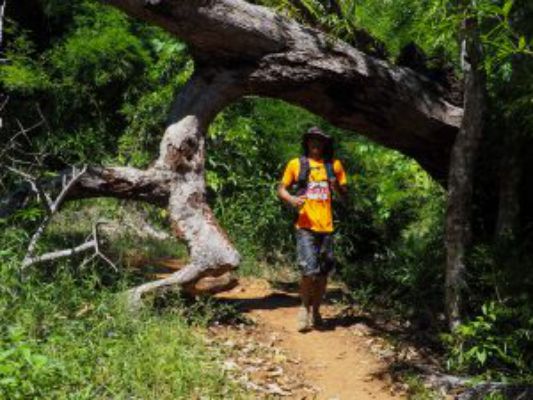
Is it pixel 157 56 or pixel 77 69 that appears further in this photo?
pixel 157 56

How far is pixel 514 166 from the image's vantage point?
7.28 metres

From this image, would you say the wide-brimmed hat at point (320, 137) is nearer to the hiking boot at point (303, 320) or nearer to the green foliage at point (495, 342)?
the hiking boot at point (303, 320)

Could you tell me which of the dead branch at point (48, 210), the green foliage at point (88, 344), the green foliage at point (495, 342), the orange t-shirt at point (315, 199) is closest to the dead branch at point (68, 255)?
the dead branch at point (48, 210)

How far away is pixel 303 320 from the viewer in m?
7.57

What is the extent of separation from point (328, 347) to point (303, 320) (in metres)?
0.48

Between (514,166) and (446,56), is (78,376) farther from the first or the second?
(446,56)

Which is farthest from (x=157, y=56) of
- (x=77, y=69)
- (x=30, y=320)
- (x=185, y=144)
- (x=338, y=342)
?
(x=30, y=320)

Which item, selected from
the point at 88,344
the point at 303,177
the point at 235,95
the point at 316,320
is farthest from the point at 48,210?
the point at 316,320

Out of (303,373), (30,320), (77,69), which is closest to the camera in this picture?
(30,320)

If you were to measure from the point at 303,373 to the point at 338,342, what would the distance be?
94cm

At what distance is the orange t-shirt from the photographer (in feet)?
24.2

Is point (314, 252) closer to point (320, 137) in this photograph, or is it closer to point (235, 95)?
point (320, 137)

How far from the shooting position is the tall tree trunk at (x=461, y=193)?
22.6 feet

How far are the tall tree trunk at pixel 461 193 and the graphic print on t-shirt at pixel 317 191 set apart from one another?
1.21m
